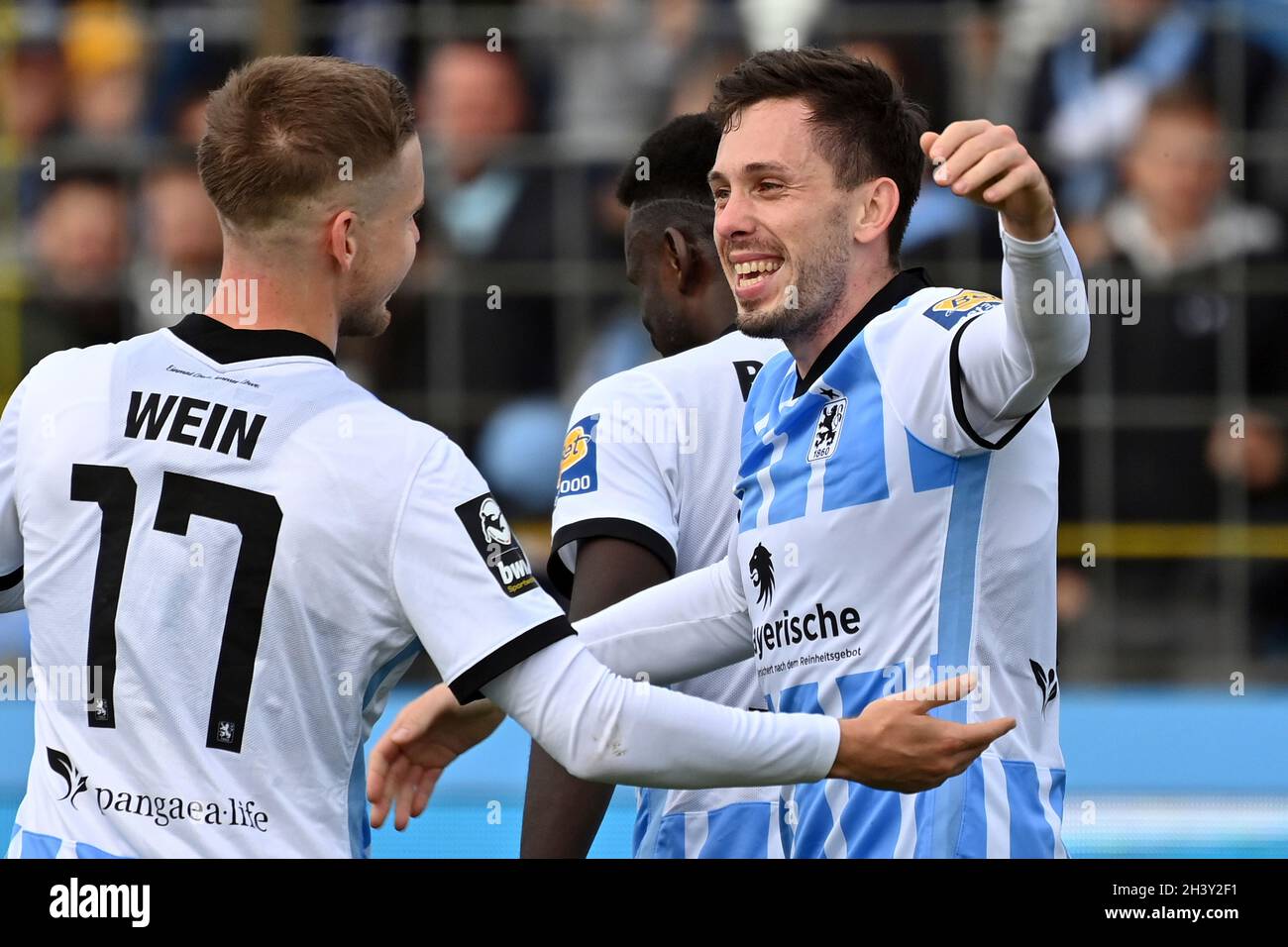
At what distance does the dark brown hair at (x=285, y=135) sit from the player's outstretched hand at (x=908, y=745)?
1.00 metres

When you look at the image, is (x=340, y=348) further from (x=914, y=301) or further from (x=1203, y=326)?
(x=914, y=301)

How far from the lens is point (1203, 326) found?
742cm

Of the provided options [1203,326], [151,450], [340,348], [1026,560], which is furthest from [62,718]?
[1203,326]

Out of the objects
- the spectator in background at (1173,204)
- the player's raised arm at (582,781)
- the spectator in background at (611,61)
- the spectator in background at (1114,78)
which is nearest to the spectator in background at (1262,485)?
the spectator in background at (1173,204)

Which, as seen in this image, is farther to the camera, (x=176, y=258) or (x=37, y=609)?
(x=176, y=258)

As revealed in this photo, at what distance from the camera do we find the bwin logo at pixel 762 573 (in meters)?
2.89

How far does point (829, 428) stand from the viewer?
9.28ft

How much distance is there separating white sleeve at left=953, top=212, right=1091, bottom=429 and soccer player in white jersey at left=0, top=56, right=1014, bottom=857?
454mm

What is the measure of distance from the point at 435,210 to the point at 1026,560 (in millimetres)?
5164

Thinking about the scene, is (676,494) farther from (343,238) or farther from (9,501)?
(9,501)

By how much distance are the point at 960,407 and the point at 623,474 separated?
0.93m

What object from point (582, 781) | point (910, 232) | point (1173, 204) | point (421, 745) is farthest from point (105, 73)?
point (421, 745)

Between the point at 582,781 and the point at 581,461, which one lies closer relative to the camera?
the point at 582,781

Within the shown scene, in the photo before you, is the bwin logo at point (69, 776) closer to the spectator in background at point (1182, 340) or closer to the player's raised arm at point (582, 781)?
the player's raised arm at point (582, 781)
